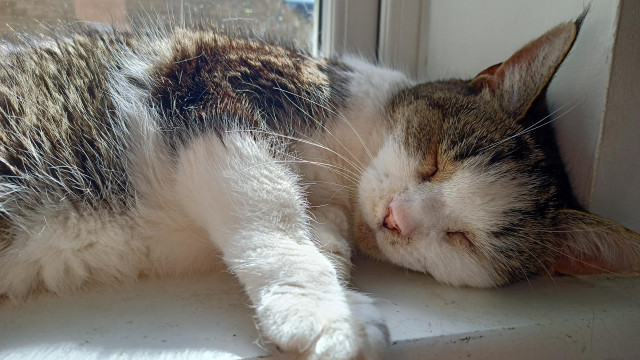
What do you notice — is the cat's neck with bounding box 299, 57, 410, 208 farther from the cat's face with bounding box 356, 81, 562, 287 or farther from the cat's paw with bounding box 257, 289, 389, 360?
the cat's paw with bounding box 257, 289, 389, 360

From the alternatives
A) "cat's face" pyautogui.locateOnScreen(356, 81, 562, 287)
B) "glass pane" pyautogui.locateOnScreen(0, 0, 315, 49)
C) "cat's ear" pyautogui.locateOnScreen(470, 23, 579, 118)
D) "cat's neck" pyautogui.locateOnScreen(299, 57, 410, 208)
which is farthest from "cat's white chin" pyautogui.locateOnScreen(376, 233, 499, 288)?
"glass pane" pyautogui.locateOnScreen(0, 0, 315, 49)

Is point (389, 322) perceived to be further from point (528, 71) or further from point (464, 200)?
point (528, 71)

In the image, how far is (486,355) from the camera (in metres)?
0.88

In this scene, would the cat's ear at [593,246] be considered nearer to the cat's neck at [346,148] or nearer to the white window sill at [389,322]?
the white window sill at [389,322]

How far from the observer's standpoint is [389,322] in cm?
90

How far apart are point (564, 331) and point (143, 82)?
1.04 metres

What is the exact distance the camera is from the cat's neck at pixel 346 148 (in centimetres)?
112

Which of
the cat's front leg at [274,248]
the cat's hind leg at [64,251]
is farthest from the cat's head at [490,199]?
the cat's hind leg at [64,251]

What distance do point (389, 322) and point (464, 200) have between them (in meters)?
0.32

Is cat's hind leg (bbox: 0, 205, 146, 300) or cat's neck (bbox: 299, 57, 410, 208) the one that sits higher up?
cat's neck (bbox: 299, 57, 410, 208)

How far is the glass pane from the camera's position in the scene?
4.48 feet

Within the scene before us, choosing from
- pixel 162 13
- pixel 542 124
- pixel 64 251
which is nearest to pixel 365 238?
pixel 542 124

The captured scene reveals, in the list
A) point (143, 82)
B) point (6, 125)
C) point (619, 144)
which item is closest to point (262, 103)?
point (143, 82)

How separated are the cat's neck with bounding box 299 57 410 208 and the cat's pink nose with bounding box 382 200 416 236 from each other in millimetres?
135
